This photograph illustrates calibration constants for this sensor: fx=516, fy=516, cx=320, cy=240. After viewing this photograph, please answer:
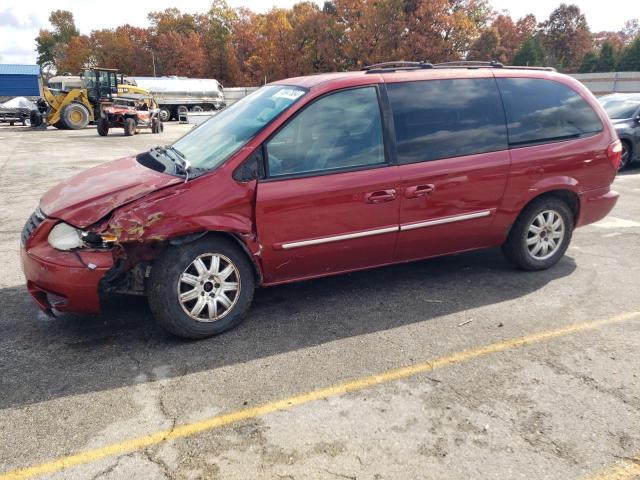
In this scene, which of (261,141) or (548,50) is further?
(548,50)

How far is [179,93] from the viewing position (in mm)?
37500

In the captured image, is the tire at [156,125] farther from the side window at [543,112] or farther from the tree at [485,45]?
the tree at [485,45]

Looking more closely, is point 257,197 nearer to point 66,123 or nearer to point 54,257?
point 54,257

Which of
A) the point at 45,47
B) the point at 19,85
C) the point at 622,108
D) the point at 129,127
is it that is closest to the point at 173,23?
the point at 19,85

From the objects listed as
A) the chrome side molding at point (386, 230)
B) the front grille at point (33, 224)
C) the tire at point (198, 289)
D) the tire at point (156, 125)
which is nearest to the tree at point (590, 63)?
the tire at point (156, 125)

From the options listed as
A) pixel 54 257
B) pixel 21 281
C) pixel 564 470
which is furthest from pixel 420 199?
pixel 21 281

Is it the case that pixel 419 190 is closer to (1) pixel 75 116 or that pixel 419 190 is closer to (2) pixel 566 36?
(1) pixel 75 116

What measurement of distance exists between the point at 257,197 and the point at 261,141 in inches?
16.3

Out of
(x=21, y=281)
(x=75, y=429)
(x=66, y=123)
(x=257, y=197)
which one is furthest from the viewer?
(x=66, y=123)

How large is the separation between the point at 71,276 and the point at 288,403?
64.8 inches

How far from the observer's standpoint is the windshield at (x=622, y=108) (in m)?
11.1

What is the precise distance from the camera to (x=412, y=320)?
398 cm

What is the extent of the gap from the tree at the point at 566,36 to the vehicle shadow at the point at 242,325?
75594 mm

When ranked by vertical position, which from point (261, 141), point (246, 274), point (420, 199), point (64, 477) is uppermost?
point (261, 141)
